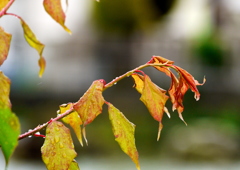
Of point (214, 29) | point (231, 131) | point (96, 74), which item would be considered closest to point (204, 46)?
point (214, 29)

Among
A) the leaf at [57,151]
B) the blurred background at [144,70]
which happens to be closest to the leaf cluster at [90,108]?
the leaf at [57,151]

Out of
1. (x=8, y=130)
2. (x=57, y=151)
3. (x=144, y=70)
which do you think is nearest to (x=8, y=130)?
(x=8, y=130)

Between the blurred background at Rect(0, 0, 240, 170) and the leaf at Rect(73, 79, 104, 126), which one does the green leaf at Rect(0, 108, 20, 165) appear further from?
the blurred background at Rect(0, 0, 240, 170)

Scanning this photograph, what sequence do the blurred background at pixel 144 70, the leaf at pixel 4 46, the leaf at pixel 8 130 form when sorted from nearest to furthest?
the leaf at pixel 8 130
the leaf at pixel 4 46
the blurred background at pixel 144 70

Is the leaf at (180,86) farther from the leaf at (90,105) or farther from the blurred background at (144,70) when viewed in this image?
the blurred background at (144,70)

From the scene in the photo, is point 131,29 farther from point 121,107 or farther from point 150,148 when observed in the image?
point 150,148

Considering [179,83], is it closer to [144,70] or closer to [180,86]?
[180,86]
